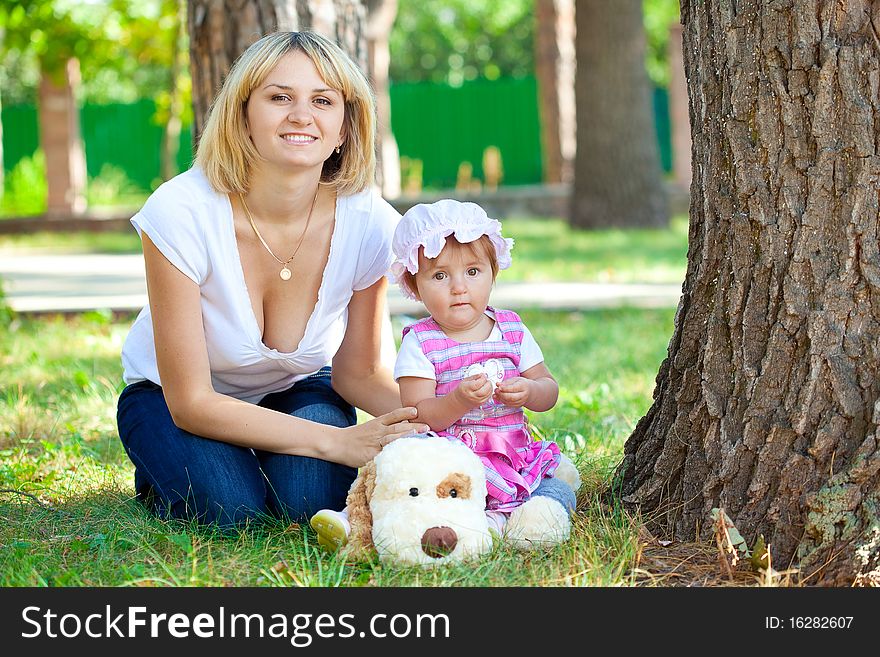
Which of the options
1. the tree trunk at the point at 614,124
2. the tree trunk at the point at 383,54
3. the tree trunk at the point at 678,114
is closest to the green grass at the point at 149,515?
the tree trunk at the point at 614,124

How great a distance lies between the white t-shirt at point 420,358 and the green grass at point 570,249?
16.1 feet

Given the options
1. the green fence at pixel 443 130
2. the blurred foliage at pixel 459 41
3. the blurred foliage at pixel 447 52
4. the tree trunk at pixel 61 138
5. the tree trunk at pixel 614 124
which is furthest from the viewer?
the blurred foliage at pixel 459 41

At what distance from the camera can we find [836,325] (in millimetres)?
2463

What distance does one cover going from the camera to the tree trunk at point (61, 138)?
15398 millimetres

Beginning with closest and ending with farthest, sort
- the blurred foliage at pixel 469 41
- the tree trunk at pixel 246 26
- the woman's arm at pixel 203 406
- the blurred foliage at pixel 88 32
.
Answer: the woman's arm at pixel 203 406 → the tree trunk at pixel 246 26 → the blurred foliage at pixel 88 32 → the blurred foliage at pixel 469 41

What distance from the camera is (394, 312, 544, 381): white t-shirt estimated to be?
282 centimetres

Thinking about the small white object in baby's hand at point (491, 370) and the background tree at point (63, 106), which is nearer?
the small white object in baby's hand at point (491, 370)

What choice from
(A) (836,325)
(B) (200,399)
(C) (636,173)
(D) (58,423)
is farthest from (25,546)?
(C) (636,173)

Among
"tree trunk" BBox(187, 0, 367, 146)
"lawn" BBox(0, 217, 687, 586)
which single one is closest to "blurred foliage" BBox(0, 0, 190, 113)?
"tree trunk" BBox(187, 0, 367, 146)

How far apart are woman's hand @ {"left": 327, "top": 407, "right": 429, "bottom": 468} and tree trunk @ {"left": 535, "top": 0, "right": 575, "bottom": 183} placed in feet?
41.9

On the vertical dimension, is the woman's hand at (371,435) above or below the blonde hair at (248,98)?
below

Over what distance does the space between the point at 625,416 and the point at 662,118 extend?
17.2 metres

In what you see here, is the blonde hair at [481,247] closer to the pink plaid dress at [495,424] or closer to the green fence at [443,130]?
the pink plaid dress at [495,424]

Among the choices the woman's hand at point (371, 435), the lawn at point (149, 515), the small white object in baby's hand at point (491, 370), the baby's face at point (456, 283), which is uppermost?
the baby's face at point (456, 283)
